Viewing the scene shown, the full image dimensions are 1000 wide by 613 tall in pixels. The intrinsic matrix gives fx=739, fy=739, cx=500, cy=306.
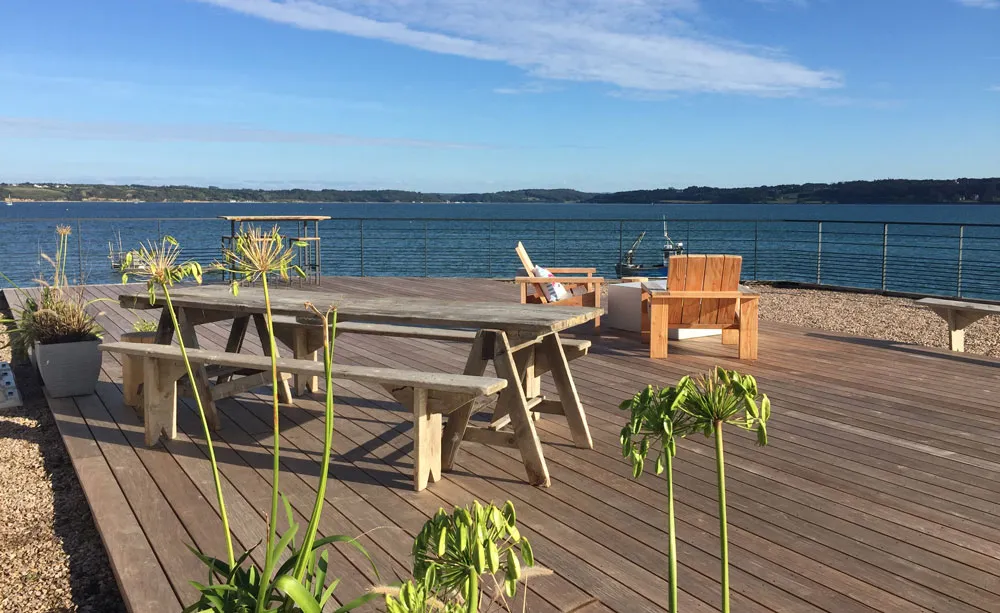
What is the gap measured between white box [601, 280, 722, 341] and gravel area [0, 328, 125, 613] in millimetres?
4117

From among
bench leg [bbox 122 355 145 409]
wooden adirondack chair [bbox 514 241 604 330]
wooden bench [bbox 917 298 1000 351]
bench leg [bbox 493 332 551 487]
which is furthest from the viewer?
wooden adirondack chair [bbox 514 241 604 330]

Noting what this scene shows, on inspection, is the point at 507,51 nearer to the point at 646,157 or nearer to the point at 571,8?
the point at 571,8

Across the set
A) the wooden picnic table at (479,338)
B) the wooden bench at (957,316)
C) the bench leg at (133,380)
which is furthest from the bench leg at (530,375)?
the wooden bench at (957,316)

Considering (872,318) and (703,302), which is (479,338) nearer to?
(703,302)

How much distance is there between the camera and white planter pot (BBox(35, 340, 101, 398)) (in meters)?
3.92

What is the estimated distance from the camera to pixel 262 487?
9.06ft

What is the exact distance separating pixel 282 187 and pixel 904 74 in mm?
34247

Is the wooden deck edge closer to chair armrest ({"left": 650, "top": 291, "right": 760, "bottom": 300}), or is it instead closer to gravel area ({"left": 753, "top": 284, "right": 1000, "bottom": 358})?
chair armrest ({"left": 650, "top": 291, "right": 760, "bottom": 300})

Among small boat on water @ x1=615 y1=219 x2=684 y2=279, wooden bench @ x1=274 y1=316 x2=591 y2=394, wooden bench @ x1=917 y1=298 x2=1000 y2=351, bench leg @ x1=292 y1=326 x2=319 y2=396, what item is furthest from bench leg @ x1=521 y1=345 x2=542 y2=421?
small boat on water @ x1=615 y1=219 x2=684 y2=279

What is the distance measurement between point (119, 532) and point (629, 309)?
4.51m

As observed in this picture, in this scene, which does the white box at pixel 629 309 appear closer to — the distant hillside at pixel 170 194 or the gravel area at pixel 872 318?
the gravel area at pixel 872 318

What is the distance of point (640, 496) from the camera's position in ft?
8.85

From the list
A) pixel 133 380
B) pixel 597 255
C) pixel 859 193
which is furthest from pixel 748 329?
pixel 859 193

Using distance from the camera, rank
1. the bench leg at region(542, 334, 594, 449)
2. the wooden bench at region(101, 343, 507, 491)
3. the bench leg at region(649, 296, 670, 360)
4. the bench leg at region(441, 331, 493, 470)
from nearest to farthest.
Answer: the wooden bench at region(101, 343, 507, 491), the bench leg at region(441, 331, 493, 470), the bench leg at region(542, 334, 594, 449), the bench leg at region(649, 296, 670, 360)
